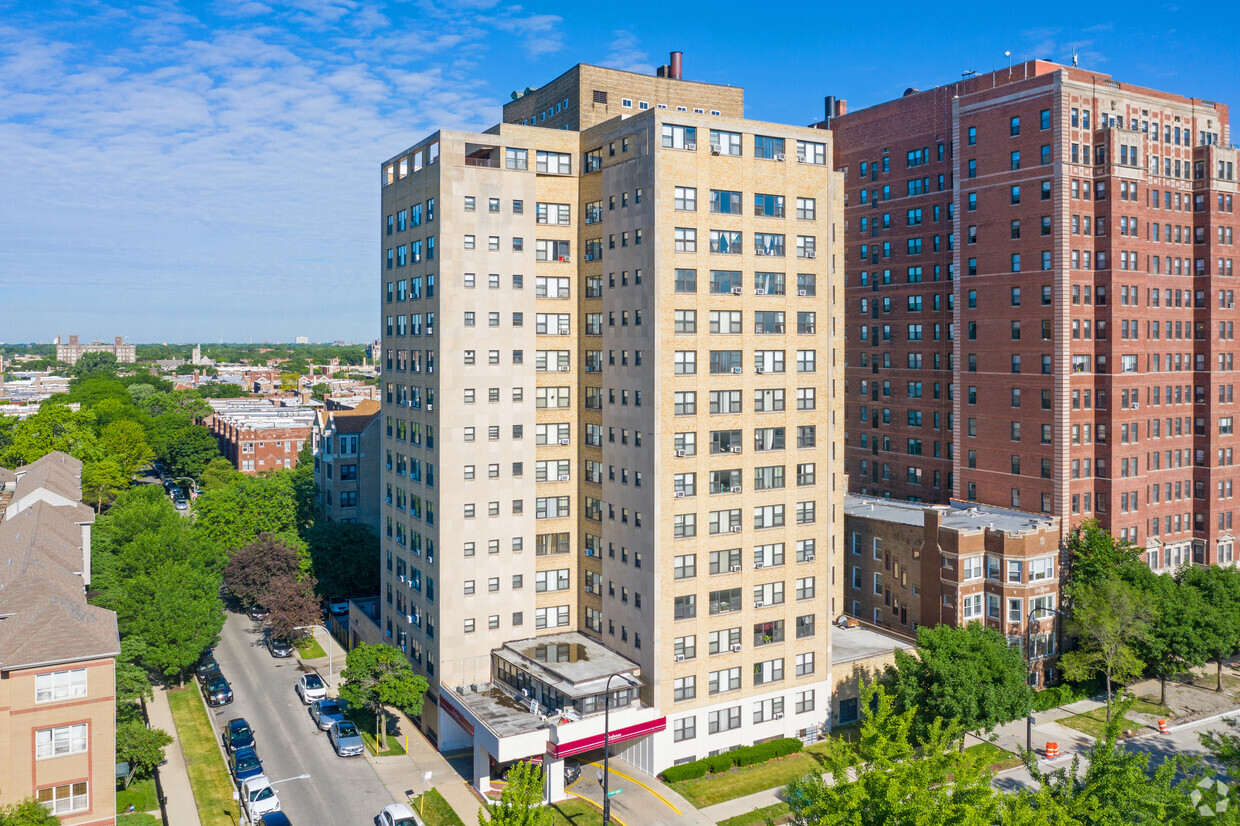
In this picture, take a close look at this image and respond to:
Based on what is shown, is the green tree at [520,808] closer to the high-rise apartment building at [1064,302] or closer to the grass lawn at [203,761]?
the grass lawn at [203,761]

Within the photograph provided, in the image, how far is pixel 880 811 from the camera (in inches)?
1294

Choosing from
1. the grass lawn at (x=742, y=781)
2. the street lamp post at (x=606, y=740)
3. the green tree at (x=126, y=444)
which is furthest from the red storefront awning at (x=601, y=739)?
the green tree at (x=126, y=444)

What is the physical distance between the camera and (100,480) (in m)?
125

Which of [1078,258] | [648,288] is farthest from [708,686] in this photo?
[1078,258]

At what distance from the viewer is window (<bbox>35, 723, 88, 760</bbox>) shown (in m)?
44.0

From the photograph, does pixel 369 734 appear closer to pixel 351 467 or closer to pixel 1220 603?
pixel 351 467

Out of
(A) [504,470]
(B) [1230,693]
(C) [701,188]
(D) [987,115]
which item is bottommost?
(B) [1230,693]

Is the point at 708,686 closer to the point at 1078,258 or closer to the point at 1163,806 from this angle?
the point at 1163,806

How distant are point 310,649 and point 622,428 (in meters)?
41.4

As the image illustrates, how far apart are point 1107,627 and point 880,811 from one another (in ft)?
143

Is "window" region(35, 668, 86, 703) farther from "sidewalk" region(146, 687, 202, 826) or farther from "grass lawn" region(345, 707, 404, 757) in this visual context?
"grass lawn" region(345, 707, 404, 757)

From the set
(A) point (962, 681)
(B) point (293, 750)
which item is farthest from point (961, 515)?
(B) point (293, 750)

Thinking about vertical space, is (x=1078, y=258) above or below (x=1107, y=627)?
above

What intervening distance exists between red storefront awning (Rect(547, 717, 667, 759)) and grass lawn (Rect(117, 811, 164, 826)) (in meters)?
21.7
